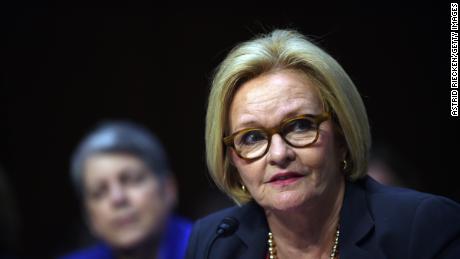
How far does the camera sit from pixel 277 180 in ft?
6.66

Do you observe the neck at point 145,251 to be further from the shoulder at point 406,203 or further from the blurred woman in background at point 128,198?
the shoulder at point 406,203

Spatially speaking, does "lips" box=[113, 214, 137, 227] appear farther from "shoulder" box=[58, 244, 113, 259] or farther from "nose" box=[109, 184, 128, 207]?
"shoulder" box=[58, 244, 113, 259]

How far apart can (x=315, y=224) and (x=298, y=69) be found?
0.53 metres

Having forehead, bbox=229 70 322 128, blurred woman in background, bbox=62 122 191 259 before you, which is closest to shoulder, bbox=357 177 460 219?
forehead, bbox=229 70 322 128

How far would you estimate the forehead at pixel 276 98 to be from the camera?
2041 millimetres

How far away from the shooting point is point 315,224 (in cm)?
212

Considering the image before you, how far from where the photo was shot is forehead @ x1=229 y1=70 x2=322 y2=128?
2.04m

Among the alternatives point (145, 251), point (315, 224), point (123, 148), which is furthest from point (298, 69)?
point (145, 251)

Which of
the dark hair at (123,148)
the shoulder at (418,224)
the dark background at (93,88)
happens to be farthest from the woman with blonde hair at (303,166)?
the dark background at (93,88)

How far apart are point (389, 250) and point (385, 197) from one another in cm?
21

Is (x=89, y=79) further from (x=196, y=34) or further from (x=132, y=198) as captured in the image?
(x=132, y=198)

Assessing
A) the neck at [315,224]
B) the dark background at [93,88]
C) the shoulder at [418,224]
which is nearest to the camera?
the shoulder at [418,224]

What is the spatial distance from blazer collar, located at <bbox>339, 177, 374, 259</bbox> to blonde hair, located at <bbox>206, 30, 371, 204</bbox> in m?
Result: 0.07

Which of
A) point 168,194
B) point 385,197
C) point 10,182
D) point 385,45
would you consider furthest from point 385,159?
point 10,182
